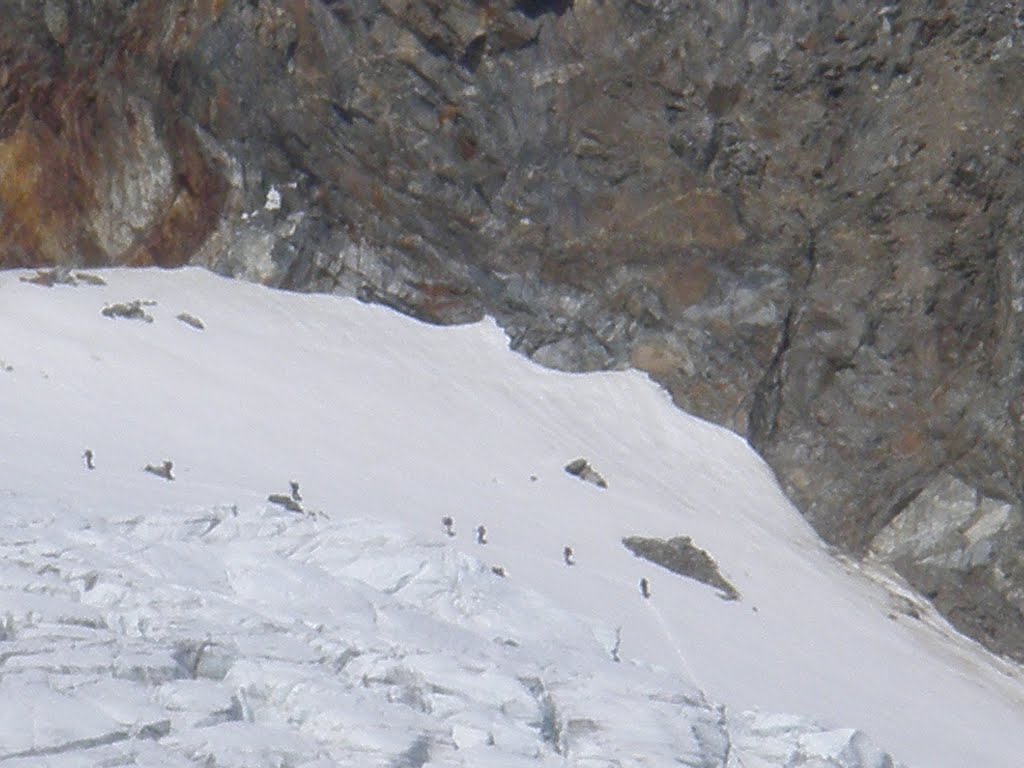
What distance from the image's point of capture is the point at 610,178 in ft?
81.7

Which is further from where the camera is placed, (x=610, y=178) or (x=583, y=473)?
(x=610, y=178)

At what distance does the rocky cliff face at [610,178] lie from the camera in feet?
76.9

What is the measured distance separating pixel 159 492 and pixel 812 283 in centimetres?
1226

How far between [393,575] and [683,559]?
18.1ft

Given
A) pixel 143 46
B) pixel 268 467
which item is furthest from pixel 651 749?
pixel 143 46

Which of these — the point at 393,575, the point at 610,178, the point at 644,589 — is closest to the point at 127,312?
the point at 610,178

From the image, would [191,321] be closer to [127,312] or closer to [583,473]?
[127,312]

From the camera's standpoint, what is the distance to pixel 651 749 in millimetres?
11422

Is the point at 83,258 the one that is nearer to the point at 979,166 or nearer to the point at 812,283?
the point at 812,283

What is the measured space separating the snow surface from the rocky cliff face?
93cm

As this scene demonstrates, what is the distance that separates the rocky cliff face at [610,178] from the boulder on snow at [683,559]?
4994mm

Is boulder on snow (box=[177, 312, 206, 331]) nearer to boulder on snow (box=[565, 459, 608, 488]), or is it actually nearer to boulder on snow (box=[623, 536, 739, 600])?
boulder on snow (box=[565, 459, 608, 488])

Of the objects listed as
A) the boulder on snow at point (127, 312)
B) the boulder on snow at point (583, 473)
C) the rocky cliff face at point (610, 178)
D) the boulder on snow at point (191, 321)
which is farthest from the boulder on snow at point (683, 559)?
the boulder on snow at point (127, 312)

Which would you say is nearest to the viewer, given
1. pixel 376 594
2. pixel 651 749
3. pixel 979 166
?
pixel 651 749
